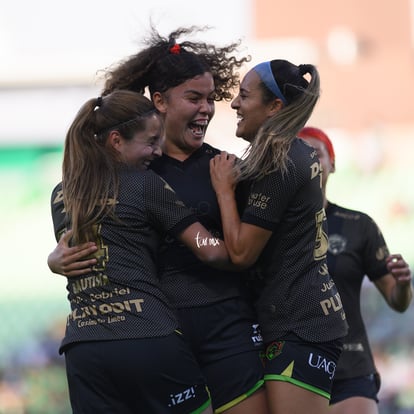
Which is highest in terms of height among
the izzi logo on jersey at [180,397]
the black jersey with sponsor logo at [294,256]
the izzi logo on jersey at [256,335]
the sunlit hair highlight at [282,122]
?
the sunlit hair highlight at [282,122]

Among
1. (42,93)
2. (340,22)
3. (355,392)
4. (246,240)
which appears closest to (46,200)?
(42,93)

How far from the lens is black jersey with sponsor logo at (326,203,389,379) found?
18.6ft

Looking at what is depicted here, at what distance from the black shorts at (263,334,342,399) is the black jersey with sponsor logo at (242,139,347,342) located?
0.12 ft

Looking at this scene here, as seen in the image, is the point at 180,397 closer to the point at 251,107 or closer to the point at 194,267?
the point at 194,267

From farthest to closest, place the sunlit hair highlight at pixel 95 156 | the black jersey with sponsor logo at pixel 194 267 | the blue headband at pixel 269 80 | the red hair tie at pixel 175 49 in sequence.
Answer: the red hair tie at pixel 175 49
the blue headband at pixel 269 80
the black jersey with sponsor logo at pixel 194 267
the sunlit hair highlight at pixel 95 156

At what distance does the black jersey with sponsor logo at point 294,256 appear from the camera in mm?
4402

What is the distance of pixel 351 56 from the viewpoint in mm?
16141

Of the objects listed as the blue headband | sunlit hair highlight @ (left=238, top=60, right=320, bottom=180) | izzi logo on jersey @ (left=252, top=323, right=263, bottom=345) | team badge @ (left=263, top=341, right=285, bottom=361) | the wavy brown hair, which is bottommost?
team badge @ (left=263, top=341, right=285, bottom=361)

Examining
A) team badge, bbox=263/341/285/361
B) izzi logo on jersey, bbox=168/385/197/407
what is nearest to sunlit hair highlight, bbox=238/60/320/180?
team badge, bbox=263/341/285/361

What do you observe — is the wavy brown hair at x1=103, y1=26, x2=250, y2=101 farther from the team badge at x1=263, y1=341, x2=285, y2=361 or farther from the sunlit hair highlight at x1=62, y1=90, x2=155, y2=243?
the team badge at x1=263, y1=341, x2=285, y2=361

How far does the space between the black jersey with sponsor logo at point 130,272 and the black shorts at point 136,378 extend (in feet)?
0.16

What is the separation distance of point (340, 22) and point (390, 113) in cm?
222

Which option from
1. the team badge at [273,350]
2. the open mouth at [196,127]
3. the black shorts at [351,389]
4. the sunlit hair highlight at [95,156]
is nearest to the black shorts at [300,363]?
the team badge at [273,350]

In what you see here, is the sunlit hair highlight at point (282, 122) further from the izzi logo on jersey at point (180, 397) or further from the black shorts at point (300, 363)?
the izzi logo on jersey at point (180, 397)
